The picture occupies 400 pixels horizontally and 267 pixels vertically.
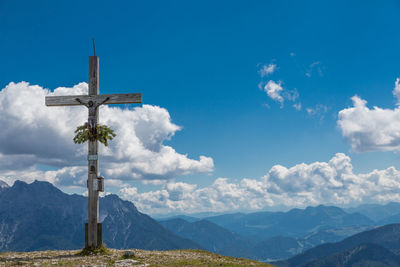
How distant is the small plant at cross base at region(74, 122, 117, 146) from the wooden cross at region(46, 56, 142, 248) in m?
0.29

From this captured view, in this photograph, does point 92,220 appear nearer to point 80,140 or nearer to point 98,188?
point 98,188

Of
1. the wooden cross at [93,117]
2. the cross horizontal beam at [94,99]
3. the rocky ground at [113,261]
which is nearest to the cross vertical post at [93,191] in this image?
the wooden cross at [93,117]

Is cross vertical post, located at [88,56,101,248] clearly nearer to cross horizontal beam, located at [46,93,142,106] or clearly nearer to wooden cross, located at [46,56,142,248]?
wooden cross, located at [46,56,142,248]

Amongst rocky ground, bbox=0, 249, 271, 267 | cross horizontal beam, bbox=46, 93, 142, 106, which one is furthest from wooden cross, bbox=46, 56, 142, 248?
rocky ground, bbox=0, 249, 271, 267

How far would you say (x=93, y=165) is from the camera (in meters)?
27.5

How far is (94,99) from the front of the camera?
2883cm

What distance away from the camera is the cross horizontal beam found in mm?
28688

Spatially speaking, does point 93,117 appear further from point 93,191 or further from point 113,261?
point 113,261

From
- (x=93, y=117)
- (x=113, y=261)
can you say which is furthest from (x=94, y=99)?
(x=113, y=261)

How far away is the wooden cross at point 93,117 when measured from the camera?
88.3ft

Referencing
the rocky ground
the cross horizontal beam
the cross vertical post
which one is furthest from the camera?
the cross horizontal beam

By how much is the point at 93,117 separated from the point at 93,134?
1494 mm

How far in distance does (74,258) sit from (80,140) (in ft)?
29.7

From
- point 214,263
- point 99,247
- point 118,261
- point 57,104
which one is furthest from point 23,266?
point 57,104
